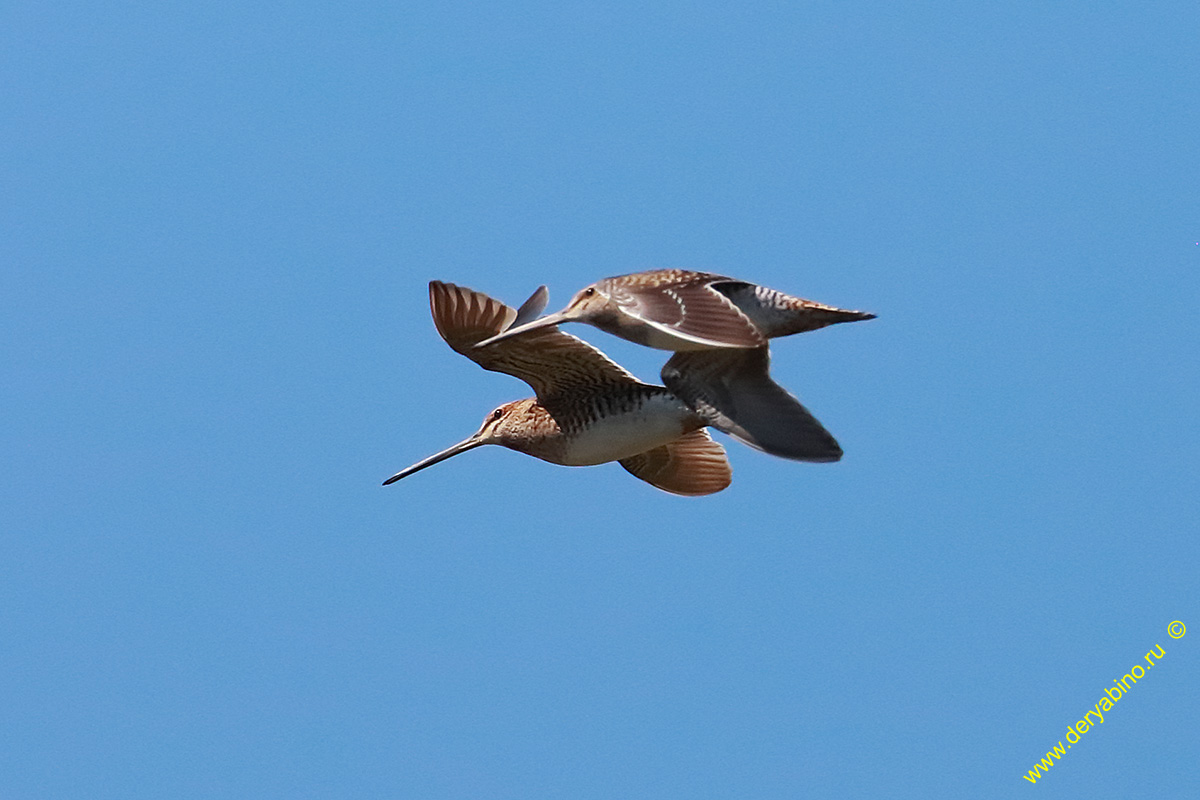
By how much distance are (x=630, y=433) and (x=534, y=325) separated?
907 mm

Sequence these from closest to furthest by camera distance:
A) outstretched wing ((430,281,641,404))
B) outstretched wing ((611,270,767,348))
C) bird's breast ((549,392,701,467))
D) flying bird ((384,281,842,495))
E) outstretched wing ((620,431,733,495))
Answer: outstretched wing ((611,270,767,348))
flying bird ((384,281,842,495))
bird's breast ((549,392,701,467))
outstretched wing ((430,281,641,404))
outstretched wing ((620,431,733,495))

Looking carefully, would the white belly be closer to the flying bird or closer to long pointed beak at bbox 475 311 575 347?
the flying bird

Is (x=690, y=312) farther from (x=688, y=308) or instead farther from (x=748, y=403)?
(x=748, y=403)

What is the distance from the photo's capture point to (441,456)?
10.1 metres

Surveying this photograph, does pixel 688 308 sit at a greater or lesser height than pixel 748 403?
greater

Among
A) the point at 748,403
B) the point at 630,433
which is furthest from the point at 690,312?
the point at 630,433

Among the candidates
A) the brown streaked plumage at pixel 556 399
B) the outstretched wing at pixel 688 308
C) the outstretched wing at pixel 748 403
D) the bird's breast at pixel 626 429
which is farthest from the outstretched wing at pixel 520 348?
the outstretched wing at pixel 688 308

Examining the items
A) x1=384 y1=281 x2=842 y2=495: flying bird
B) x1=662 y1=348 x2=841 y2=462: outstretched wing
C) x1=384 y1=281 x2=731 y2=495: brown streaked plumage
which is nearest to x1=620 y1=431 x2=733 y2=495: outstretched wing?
x1=384 y1=281 x2=842 y2=495: flying bird

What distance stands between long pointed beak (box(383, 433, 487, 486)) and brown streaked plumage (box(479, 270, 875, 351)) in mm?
1152

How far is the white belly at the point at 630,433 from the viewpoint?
9141 mm

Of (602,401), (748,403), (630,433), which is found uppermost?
(602,401)

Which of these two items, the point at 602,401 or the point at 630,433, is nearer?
the point at 630,433

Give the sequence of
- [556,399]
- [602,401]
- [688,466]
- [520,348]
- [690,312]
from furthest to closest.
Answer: [688,466] < [556,399] < [602,401] < [520,348] < [690,312]

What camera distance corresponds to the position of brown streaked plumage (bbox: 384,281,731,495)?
9.22 meters
